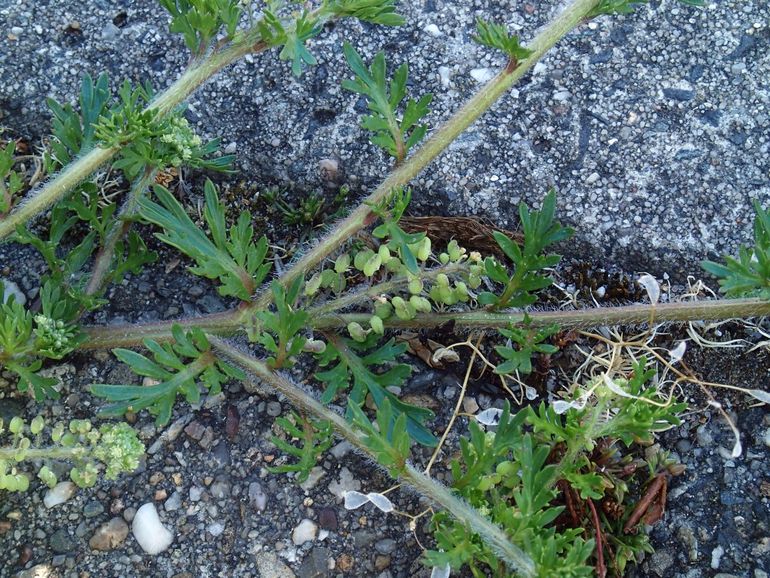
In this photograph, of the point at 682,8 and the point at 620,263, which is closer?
the point at 620,263

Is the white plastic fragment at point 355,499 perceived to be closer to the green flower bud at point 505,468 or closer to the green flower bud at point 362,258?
the green flower bud at point 505,468

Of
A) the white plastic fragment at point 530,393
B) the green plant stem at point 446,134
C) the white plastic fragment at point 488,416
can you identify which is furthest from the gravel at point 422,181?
the green plant stem at point 446,134

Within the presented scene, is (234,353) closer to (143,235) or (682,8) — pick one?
(143,235)

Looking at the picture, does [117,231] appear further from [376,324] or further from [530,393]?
[530,393]

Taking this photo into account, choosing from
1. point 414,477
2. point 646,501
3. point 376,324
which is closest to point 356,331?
point 376,324

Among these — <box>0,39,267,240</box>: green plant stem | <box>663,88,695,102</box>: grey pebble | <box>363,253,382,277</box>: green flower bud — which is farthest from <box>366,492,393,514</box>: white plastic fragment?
→ <box>663,88,695,102</box>: grey pebble

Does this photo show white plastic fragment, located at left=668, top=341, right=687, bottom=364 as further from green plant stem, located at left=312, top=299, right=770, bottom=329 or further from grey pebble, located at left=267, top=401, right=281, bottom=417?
grey pebble, located at left=267, top=401, right=281, bottom=417

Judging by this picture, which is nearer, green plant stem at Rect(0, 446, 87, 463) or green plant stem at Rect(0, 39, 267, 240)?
green plant stem at Rect(0, 446, 87, 463)

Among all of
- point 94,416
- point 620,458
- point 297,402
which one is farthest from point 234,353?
point 620,458
